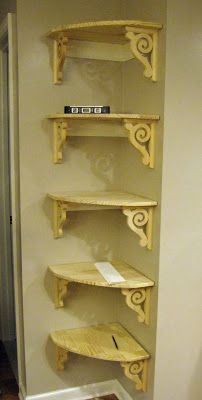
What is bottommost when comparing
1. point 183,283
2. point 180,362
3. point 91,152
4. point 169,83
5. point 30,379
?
point 30,379

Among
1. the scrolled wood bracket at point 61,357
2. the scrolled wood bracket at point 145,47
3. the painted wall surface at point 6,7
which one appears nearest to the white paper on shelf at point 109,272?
the scrolled wood bracket at point 61,357

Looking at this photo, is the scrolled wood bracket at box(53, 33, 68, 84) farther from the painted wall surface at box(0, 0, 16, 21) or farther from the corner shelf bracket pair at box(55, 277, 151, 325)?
the corner shelf bracket pair at box(55, 277, 151, 325)

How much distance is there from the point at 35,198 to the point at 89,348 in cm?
79

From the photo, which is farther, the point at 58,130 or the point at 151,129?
the point at 58,130

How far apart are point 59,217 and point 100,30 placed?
90cm

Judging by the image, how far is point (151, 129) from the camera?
1834 millimetres

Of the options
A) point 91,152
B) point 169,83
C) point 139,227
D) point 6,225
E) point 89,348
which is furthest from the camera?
point 6,225

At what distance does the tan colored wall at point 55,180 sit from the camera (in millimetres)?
1993

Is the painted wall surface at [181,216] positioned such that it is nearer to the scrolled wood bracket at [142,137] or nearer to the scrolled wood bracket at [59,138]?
the scrolled wood bracket at [142,137]

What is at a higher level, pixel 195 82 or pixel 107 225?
pixel 195 82

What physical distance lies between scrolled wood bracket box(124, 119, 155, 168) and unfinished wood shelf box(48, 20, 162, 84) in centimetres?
21

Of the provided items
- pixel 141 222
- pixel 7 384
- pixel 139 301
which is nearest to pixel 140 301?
pixel 139 301

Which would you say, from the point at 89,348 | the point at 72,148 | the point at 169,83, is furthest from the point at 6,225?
the point at 169,83

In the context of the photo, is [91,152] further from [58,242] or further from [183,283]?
[183,283]
